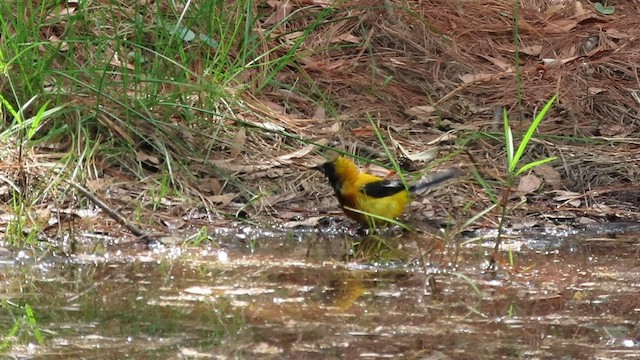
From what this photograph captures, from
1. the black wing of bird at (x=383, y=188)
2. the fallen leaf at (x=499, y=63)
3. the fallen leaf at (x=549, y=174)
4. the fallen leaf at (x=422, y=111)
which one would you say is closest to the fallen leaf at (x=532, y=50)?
the fallen leaf at (x=499, y=63)

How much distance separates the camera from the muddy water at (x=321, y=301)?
336 cm

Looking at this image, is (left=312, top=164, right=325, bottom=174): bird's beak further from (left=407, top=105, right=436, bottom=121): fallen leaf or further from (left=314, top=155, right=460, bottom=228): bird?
(left=407, top=105, right=436, bottom=121): fallen leaf

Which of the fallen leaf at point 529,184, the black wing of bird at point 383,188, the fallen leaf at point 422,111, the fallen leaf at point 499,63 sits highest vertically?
the fallen leaf at point 499,63

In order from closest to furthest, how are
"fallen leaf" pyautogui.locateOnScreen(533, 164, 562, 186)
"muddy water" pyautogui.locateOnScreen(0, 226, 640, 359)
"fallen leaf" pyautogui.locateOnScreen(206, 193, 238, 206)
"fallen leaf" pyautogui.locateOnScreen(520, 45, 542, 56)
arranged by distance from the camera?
"muddy water" pyautogui.locateOnScreen(0, 226, 640, 359) < "fallen leaf" pyautogui.locateOnScreen(206, 193, 238, 206) < "fallen leaf" pyautogui.locateOnScreen(533, 164, 562, 186) < "fallen leaf" pyautogui.locateOnScreen(520, 45, 542, 56)

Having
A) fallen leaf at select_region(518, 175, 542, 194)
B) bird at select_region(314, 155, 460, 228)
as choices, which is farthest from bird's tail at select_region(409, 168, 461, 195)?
fallen leaf at select_region(518, 175, 542, 194)

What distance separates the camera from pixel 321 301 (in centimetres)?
392

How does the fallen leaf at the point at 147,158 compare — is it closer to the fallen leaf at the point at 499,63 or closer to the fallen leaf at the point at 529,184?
the fallen leaf at the point at 529,184

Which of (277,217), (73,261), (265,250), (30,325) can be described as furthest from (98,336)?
(277,217)

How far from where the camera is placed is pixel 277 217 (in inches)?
213

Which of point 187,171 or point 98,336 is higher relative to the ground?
point 98,336

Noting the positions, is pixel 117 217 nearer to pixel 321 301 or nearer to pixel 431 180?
pixel 321 301

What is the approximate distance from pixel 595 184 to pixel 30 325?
11.0 ft

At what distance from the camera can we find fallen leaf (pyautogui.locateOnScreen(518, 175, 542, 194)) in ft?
19.1

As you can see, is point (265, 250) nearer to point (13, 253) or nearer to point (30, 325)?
point (13, 253)
